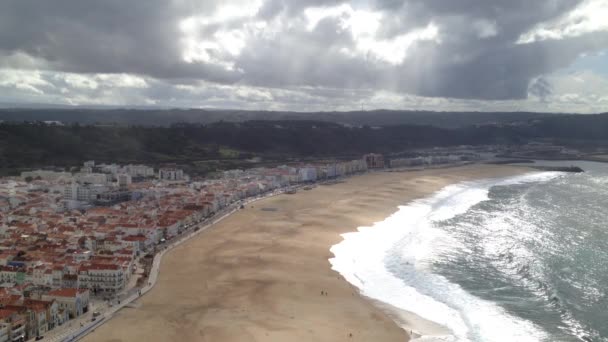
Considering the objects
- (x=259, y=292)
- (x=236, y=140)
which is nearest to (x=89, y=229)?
(x=259, y=292)

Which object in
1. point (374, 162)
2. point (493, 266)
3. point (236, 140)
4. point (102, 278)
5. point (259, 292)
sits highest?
point (236, 140)

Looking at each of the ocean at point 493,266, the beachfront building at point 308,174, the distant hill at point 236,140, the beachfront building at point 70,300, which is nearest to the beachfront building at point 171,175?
the distant hill at point 236,140

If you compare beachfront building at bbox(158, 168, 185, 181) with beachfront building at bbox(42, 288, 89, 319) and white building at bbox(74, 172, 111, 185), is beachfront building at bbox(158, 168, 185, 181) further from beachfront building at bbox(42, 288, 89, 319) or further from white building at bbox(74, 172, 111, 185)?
beachfront building at bbox(42, 288, 89, 319)

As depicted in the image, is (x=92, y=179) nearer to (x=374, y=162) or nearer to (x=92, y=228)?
(x=92, y=228)

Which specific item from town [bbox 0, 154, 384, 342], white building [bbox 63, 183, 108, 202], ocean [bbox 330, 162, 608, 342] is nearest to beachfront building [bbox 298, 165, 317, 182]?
town [bbox 0, 154, 384, 342]

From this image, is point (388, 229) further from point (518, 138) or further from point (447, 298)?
point (518, 138)

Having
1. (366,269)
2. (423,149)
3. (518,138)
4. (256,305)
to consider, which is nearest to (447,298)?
(366,269)

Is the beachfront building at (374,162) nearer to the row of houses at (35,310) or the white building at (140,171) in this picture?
the white building at (140,171)

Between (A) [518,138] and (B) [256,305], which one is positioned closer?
(B) [256,305]
